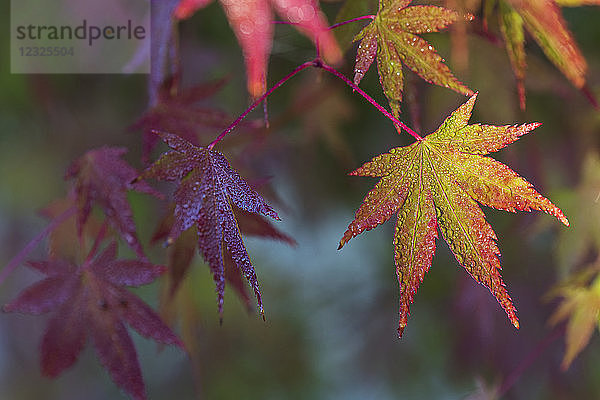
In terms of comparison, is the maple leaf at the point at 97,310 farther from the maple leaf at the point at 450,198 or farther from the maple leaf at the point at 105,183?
the maple leaf at the point at 450,198

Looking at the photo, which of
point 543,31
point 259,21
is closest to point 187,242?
point 259,21

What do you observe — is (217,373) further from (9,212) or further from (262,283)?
Result: (9,212)

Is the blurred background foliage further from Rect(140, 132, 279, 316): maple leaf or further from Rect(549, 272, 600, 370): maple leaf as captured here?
Rect(140, 132, 279, 316): maple leaf

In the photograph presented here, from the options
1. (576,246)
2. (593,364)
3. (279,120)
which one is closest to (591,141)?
(576,246)

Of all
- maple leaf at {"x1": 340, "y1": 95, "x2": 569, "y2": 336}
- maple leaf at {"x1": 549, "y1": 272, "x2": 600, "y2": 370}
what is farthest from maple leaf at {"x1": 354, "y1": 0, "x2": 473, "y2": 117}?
maple leaf at {"x1": 549, "y1": 272, "x2": 600, "y2": 370}

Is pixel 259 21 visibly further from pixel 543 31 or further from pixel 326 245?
pixel 326 245

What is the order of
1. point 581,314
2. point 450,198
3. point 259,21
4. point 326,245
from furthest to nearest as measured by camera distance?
point 326,245 < point 581,314 < point 259,21 < point 450,198
